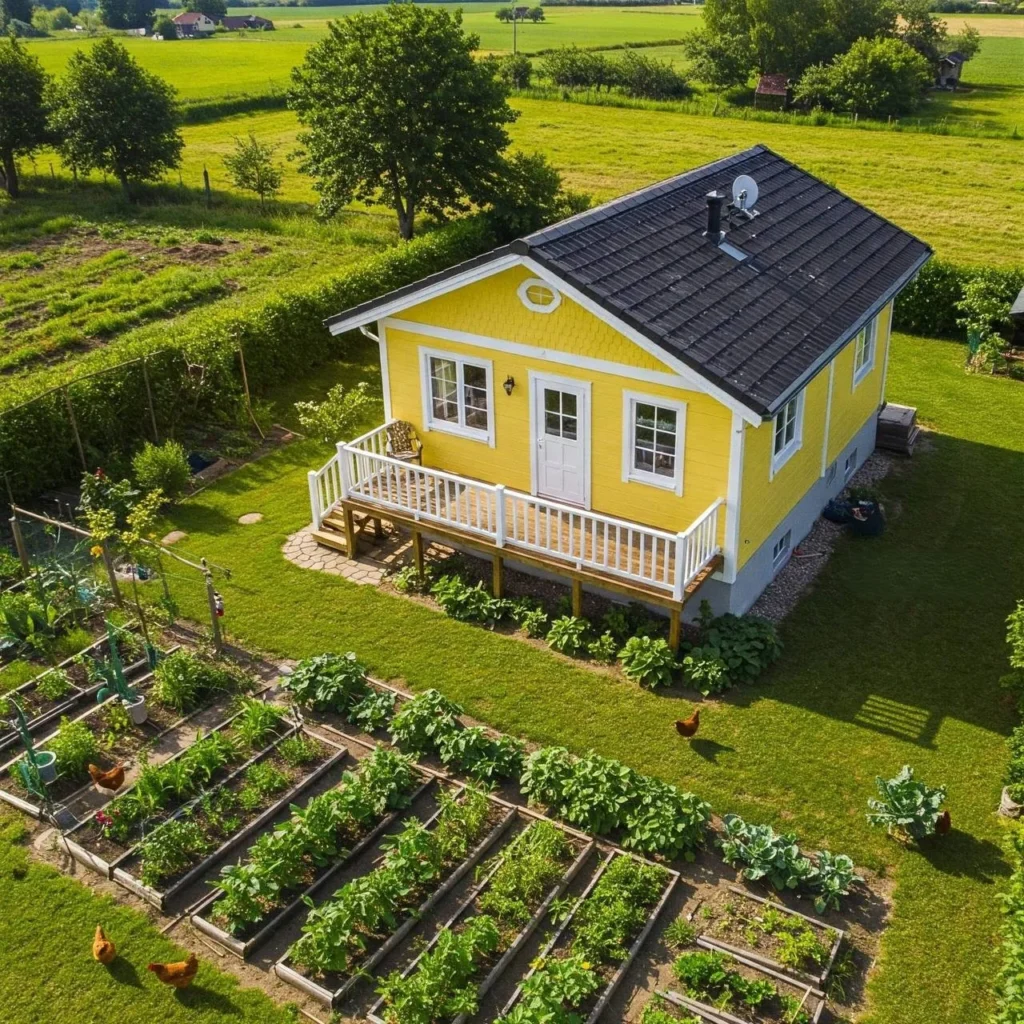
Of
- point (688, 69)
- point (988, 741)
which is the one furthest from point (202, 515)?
point (688, 69)

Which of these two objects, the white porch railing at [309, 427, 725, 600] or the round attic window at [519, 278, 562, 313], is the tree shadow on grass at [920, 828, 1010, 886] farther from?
the round attic window at [519, 278, 562, 313]

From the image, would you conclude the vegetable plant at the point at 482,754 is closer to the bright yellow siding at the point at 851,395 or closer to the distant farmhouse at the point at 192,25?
the bright yellow siding at the point at 851,395

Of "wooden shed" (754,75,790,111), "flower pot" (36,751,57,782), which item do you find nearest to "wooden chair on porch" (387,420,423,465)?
"flower pot" (36,751,57,782)

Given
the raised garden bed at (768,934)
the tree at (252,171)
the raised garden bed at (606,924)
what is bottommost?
the raised garden bed at (768,934)

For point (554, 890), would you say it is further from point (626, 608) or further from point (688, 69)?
point (688, 69)

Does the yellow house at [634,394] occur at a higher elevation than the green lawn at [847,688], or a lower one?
higher

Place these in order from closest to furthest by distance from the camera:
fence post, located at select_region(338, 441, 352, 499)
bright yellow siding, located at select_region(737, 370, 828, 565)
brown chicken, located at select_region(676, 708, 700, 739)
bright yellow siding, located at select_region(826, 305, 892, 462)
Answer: brown chicken, located at select_region(676, 708, 700, 739) → bright yellow siding, located at select_region(737, 370, 828, 565) → fence post, located at select_region(338, 441, 352, 499) → bright yellow siding, located at select_region(826, 305, 892, 462)

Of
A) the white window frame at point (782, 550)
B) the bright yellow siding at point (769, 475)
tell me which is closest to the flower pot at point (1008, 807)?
the bright yellow siding at point (769, 475)
